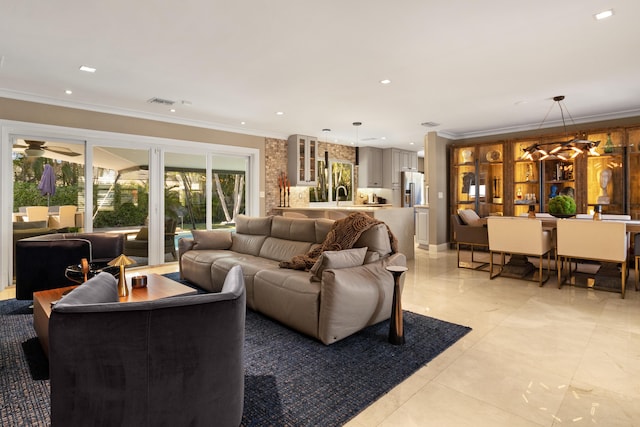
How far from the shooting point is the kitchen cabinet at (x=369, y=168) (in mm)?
9484

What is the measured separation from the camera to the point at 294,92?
4785 millimetres

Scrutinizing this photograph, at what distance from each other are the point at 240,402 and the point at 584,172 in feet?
23.2

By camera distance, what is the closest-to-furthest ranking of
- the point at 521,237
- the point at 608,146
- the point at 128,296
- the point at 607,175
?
the point at 128,296 → the point at 521,237 → the point at 608,146 → the point at 607,175

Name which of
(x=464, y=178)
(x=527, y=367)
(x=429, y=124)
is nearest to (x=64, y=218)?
(x=527, y=367)

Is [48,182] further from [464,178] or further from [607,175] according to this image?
[607,175]

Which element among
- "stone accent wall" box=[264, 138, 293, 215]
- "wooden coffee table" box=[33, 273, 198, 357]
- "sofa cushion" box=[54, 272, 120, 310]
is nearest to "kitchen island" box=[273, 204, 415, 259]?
"stone accent wall" box=[264, 138, 293, 215]

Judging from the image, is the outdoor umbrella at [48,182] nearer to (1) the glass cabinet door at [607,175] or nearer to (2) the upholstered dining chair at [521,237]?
(2) the upholstered dining chair at [521,237]

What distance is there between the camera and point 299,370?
238 cm

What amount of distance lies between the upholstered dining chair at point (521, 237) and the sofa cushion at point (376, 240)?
2.33 m

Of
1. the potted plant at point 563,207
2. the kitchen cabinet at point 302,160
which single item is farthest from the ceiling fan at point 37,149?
the potted plant at point 563,207

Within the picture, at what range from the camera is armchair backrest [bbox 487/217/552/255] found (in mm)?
4598

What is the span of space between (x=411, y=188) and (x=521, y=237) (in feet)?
18.6

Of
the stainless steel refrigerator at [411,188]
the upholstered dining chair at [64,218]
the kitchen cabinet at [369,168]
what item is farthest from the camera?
the stainless steel refrigerator at [411,188]

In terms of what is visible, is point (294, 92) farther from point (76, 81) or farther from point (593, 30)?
point (593, 30)
